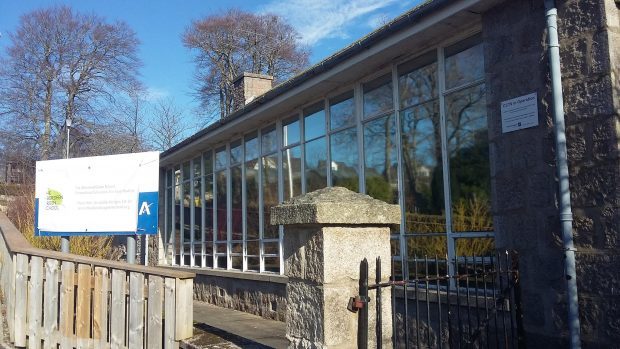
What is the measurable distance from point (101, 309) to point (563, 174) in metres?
4.08

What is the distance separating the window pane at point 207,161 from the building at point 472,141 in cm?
266

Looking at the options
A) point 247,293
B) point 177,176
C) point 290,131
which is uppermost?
point 290,131

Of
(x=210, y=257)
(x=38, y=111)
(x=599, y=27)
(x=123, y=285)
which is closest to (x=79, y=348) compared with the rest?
(x=123, y=285)

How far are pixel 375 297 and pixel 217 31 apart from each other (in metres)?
33.0

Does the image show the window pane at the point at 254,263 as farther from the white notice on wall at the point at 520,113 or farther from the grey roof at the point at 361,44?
the white notice on wall at the point at 520,113

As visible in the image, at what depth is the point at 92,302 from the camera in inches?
206

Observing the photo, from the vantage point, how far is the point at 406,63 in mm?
6879

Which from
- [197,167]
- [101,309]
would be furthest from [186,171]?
[101,309]

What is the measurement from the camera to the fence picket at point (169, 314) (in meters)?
4.41

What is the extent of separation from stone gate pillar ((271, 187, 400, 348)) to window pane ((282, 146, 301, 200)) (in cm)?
568

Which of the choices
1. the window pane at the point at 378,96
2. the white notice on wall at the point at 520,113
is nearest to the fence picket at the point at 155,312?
the white notice on wall at the point at 520,113

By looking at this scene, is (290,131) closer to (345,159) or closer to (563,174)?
(345,159)

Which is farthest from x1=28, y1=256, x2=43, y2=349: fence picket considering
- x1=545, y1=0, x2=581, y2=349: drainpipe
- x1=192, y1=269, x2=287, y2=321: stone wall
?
x1=545, y1=0, x2=581, y2=349: drainpipe

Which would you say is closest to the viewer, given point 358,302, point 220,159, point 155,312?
point 358,302
